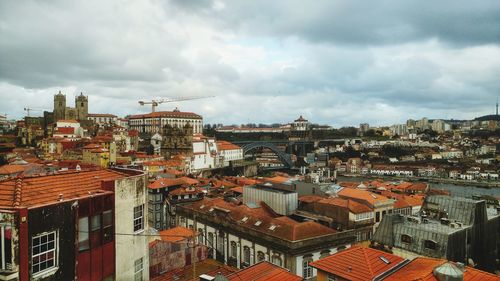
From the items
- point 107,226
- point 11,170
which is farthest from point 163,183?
point 107,226

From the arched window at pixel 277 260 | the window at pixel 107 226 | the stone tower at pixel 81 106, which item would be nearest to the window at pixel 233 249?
the arched window at pixel 277 260

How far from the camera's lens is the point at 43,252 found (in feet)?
29.0

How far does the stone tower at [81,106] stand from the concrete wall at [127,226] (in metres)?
132

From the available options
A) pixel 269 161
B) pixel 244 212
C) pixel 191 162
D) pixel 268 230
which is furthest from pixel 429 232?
pixel 269 161

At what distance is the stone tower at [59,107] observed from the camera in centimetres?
12184

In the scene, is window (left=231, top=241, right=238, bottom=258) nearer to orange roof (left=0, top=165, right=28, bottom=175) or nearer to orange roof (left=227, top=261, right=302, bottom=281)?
orange roof (left=227, top=261, right=302, bottom=281)

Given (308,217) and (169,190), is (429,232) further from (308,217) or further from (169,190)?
(169,190)

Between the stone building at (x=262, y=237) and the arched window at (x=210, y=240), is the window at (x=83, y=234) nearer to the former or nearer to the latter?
the stone building at (x=262, y=237)

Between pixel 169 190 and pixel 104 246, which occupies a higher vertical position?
pixel 104 246

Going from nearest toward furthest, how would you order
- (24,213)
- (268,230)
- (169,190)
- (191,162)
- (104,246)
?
1. (24,213)
2. (104,246)
3. (268,230)
4. (169,190)
5. (191,162)

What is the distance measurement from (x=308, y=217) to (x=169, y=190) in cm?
1919

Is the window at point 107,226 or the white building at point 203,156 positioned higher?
the window at point 107,226

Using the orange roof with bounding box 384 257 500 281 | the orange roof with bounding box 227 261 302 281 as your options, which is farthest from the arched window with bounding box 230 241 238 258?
the orange roof with bounding box 384 257 500 281

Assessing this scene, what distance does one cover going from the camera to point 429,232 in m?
20.7
